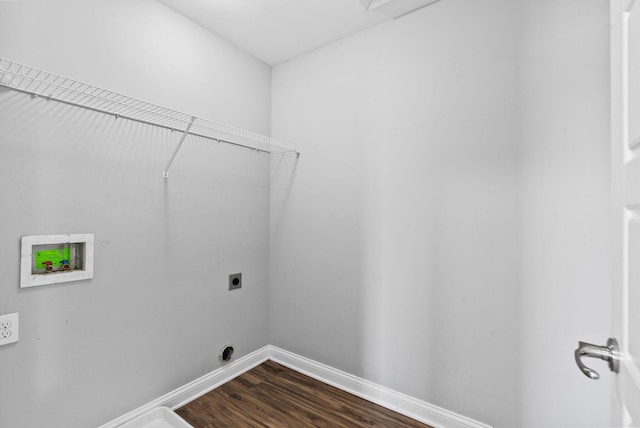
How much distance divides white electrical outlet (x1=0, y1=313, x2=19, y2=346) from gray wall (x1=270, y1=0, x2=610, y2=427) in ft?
4.62

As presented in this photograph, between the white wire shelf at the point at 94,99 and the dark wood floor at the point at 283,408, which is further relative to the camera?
the dark wood floor at the point at 283,408

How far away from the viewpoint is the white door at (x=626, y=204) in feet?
1.94

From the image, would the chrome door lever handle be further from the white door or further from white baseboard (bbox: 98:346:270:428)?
white baseboard (bbox: 98:346:270:428)

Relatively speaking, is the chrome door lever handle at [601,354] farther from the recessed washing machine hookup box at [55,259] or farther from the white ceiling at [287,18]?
the recessed washing machine hookup box at [55,259]

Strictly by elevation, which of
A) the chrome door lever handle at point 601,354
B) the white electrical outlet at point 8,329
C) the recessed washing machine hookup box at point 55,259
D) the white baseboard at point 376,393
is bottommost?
the white baseboard at point 376,393

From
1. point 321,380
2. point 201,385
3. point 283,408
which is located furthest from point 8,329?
point 321,380

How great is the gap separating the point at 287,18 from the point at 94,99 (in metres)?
1.13

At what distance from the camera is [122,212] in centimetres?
148

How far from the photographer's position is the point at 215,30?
6.15ft

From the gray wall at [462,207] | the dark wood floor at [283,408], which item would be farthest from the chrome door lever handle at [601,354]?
the dark wood floor at [283,408]

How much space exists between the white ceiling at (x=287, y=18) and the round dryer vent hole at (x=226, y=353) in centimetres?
204

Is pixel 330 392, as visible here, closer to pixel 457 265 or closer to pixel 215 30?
pixel 457 265

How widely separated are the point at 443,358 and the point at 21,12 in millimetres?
2421

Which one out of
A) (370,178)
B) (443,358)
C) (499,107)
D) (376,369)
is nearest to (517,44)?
(499,107)
